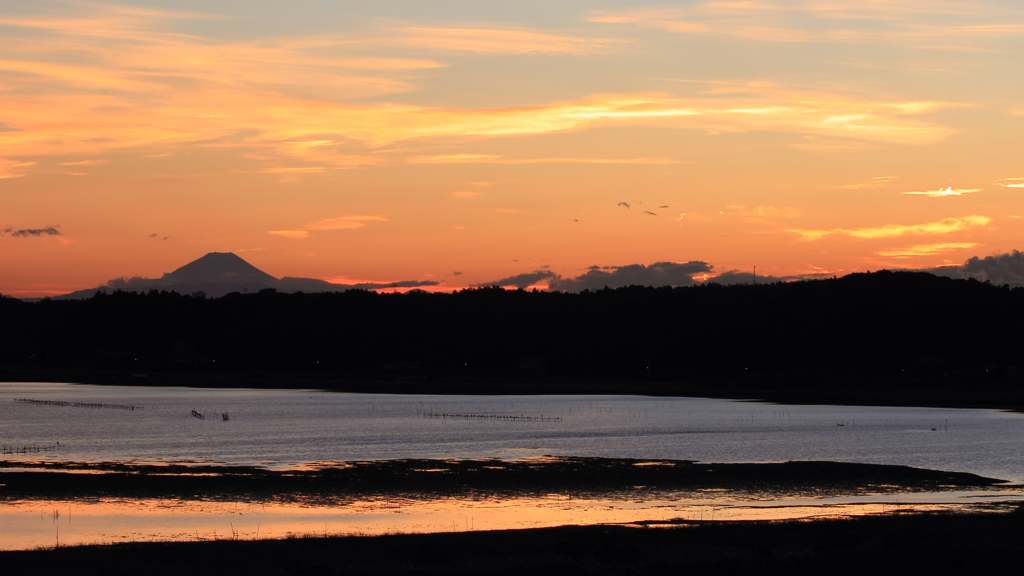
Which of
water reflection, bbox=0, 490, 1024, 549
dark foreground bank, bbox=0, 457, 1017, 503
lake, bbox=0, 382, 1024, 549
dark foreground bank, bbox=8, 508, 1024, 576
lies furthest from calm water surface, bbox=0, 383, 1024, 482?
dark foreground bank, bbox=8, 508, 1024, 576

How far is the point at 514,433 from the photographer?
74.5 meters

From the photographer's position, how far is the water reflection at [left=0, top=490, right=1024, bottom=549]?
2931cm

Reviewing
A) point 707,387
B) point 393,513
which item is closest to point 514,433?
point 393,513

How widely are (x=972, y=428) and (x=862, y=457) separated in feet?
102

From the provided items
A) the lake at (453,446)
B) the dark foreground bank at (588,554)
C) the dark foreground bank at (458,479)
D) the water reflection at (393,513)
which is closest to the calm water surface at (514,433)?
the lake at (453,446)

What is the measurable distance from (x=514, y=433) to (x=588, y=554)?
5025 cm

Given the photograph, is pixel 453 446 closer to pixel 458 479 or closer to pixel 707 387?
pixel 458 479

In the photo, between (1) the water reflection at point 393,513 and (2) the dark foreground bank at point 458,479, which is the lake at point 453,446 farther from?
(2) the dark foreground bank at point 458,479

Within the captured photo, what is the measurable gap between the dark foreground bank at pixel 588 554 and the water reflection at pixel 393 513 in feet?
10.6

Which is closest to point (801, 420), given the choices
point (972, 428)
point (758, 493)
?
point (972, 428)

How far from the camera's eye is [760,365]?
581 ft

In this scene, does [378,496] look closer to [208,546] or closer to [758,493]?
[208,546]

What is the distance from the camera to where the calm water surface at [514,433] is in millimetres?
55906

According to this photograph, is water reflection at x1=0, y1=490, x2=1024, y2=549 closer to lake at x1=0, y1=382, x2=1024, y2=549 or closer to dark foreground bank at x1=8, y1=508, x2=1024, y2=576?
lake at x1=0, y1=382, x2=1024, y2=549
